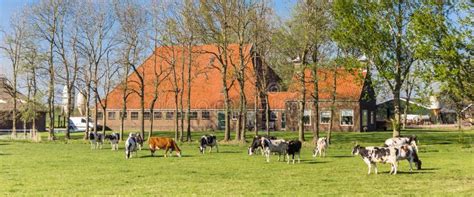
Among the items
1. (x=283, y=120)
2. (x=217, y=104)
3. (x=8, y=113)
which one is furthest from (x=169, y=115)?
(x=8, y=113)

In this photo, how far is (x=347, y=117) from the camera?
218 ft

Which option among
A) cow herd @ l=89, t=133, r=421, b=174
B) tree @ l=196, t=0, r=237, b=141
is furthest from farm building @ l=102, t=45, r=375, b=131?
cow herd @ l=89, t=133, r=421, b=174

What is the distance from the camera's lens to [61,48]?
55125 mm

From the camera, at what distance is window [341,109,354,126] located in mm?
66125

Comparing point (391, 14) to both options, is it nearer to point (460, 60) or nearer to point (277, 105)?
point (460, 60)

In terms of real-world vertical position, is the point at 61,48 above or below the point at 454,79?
above

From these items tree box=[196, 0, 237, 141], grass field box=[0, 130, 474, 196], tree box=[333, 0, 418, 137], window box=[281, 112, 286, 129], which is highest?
tree box=[196, 0, 237, 141]

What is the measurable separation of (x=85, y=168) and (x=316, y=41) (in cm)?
2242

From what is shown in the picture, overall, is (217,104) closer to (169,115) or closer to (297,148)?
(169,115)

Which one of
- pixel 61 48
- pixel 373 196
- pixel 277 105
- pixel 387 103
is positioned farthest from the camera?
pixel 387 103

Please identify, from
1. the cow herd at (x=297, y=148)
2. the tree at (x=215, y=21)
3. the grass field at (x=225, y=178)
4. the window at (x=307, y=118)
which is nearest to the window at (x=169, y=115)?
the window at (x=307, y=118)

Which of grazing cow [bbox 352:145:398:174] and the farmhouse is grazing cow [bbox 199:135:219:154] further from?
the farmhouse

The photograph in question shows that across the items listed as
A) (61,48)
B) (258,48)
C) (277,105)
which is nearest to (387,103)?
(277,105)

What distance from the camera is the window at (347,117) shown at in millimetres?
66125
